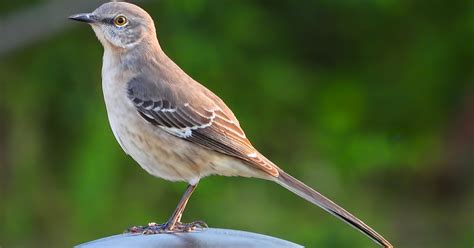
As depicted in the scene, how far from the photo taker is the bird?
17.6ft

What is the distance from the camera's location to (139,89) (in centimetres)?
551

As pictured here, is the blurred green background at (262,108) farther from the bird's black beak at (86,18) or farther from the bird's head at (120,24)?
the bird's black beak at (86,18)

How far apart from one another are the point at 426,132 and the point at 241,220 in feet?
6.36

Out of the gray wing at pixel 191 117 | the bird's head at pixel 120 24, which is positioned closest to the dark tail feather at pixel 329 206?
the gray wing at pixel 191 117

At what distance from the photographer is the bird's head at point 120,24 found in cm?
548

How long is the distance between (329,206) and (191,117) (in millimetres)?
890

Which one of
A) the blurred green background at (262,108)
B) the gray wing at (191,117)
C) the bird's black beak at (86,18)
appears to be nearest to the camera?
the bird's black beak at (86,18)

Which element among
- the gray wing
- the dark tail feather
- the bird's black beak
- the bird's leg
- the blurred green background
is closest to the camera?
the bird's leg

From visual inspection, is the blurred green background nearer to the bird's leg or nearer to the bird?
the bird

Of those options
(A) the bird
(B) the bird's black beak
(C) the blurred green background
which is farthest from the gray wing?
(C) the blurred green background

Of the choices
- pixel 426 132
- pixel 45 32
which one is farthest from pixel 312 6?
pixel 45 32

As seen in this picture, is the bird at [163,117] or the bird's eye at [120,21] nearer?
the bird at [163,117]

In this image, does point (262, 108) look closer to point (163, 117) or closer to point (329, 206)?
point (163, 117)

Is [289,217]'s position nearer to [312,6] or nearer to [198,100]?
[312,6]
